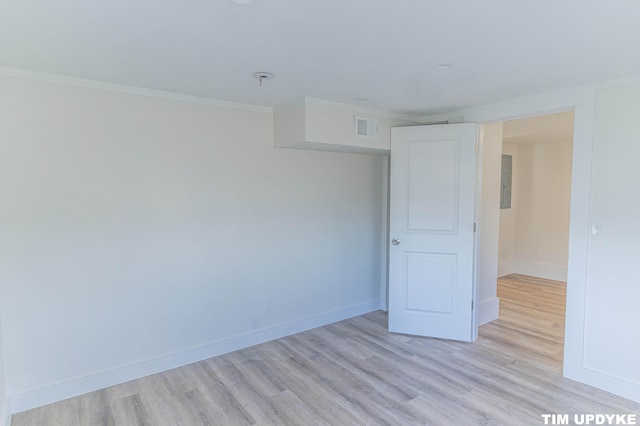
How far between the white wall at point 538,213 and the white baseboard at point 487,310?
7.50ft

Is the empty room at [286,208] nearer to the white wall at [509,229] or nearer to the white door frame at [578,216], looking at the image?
the white door frame at [578,216]

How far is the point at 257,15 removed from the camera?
1634mm

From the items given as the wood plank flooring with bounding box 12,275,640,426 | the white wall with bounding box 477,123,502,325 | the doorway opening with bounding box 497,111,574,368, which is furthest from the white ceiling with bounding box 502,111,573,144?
the wood plank flooring with bounding box 12,275,640,426

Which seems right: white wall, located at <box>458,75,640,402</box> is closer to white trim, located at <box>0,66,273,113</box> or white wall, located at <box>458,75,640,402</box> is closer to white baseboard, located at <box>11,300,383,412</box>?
white baseboard, located at <box>11,300,383,412</box>

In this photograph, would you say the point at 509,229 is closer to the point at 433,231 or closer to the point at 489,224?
the point at 489,224

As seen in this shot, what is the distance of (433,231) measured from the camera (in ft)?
11.8

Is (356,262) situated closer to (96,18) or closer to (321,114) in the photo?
(321,114)

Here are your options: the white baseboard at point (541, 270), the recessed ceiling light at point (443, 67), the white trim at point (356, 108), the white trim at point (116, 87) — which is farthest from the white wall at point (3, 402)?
the white baseboard at point (541, 270)

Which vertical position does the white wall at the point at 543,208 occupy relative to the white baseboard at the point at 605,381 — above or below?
above

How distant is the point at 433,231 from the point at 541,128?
7.94ft

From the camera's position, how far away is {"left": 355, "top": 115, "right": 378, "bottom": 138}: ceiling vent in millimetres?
3459

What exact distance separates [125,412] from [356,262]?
2674 mm

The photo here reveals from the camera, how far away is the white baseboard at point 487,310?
396 centimetres

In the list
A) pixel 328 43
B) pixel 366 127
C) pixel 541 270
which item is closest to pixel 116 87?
pixel 328 43
